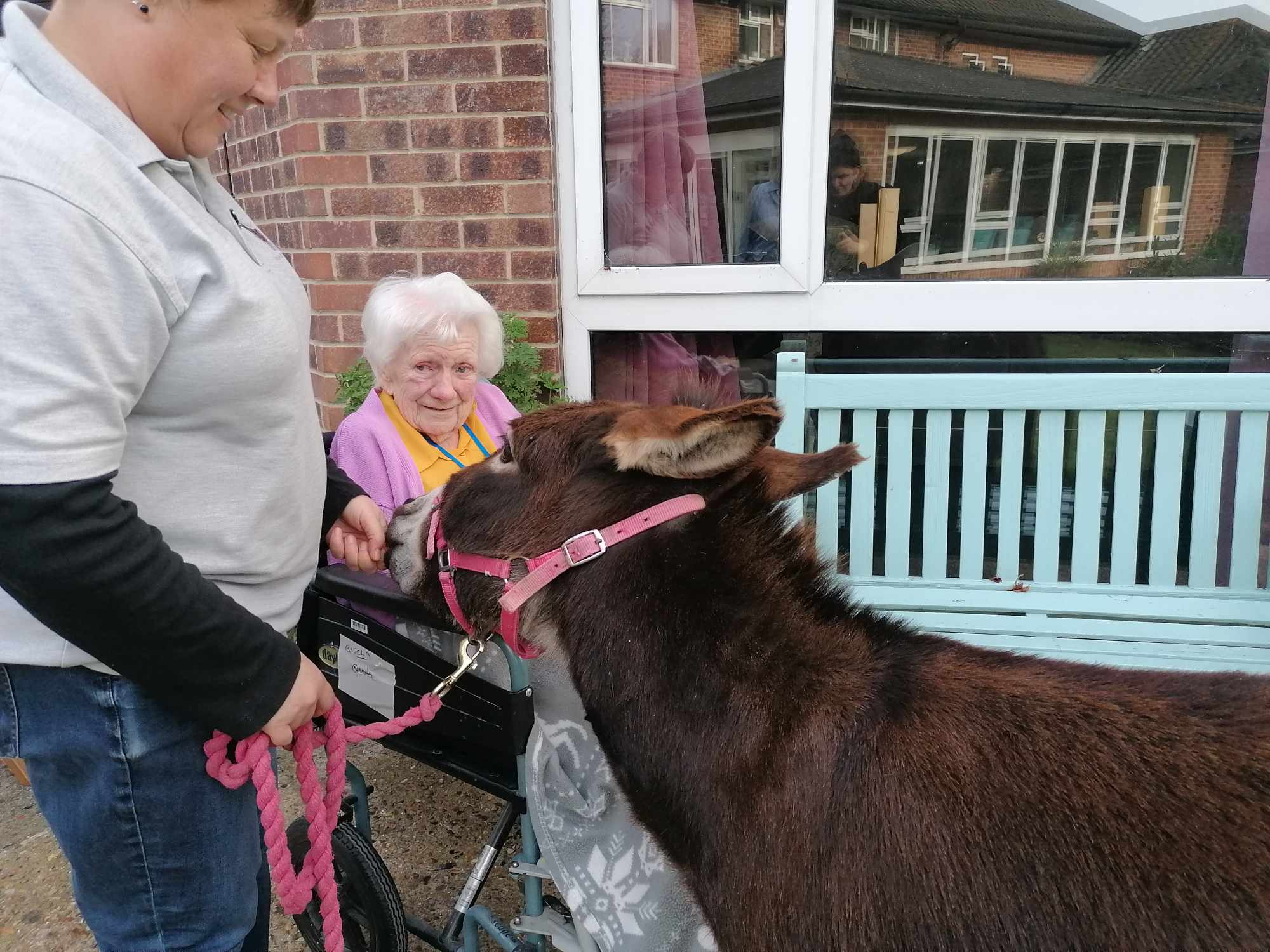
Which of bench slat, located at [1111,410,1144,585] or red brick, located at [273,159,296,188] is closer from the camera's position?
bench slat, located at [1111,410,1144,585]

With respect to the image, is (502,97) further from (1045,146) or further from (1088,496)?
(1088,496)

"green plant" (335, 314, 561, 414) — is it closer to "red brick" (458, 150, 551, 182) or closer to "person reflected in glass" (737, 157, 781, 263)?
"red brick" (458, 150, 551, 182)

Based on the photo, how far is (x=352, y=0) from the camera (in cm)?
375

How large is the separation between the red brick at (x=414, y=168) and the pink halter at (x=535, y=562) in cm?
249

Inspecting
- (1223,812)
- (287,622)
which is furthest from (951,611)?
(287,622)

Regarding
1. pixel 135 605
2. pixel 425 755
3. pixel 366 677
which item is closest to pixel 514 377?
pixel 366 677

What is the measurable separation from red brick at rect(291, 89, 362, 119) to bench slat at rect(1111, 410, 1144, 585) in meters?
3.42

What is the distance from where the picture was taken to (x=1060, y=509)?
9.88 feet

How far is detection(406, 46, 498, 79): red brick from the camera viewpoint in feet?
12.1

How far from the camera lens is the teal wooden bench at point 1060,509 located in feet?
9.09

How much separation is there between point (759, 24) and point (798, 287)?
3.76 ft

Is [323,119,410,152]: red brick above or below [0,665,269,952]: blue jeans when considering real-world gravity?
above

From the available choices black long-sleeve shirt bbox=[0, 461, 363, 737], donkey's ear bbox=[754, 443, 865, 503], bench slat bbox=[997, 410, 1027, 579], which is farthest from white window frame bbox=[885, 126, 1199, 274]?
black long-sleeve shirt bbox=[0, 461, 363, 737]

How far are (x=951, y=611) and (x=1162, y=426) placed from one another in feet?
3.05
